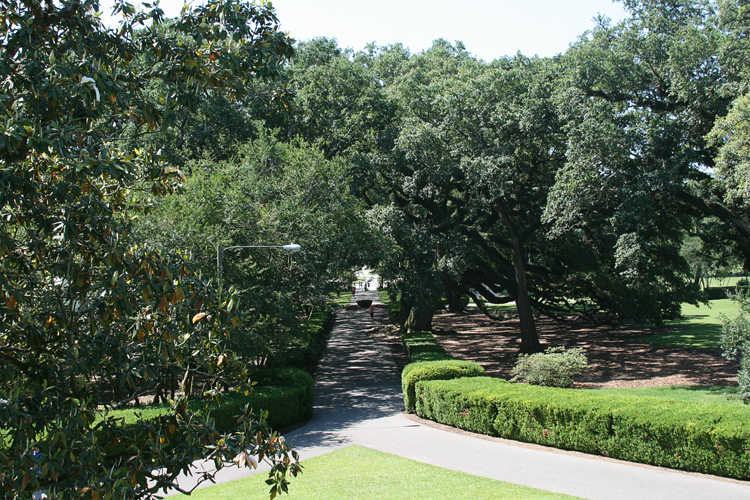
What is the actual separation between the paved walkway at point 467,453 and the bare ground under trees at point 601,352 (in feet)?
18.4

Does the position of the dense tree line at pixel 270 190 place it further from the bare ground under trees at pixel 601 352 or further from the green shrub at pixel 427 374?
the green shrub at pixel 427 374

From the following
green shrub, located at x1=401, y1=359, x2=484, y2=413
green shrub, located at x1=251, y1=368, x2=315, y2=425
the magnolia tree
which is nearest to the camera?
the magnolia tree

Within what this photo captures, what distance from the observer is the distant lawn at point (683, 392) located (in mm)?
14781

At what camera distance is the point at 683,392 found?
617 inches

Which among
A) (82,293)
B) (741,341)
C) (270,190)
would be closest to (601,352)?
(741,341)

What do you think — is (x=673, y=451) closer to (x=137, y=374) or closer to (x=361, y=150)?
(x=137, y=374)

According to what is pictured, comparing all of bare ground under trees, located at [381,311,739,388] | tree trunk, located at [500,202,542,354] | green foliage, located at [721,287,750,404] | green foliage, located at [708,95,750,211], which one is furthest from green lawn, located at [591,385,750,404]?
tree trunk, located at [500,202,542,354]

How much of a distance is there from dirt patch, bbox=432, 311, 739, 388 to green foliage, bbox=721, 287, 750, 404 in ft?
16.2

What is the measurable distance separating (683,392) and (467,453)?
7990 millimetres

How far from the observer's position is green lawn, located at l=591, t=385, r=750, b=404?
48.5 ft

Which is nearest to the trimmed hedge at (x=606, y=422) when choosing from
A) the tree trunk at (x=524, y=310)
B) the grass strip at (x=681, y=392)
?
the grass strip at (x=681, y=392)

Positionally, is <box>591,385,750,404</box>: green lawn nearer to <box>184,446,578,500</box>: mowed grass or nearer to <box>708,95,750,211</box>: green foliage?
<box>708,95,750,211</box>: green foliage

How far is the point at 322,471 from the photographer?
10453 mm

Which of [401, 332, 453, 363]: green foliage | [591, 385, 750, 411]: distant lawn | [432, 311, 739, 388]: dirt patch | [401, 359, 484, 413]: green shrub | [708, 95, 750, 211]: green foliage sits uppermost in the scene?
[708, 95, 750, 211]: green foliage
